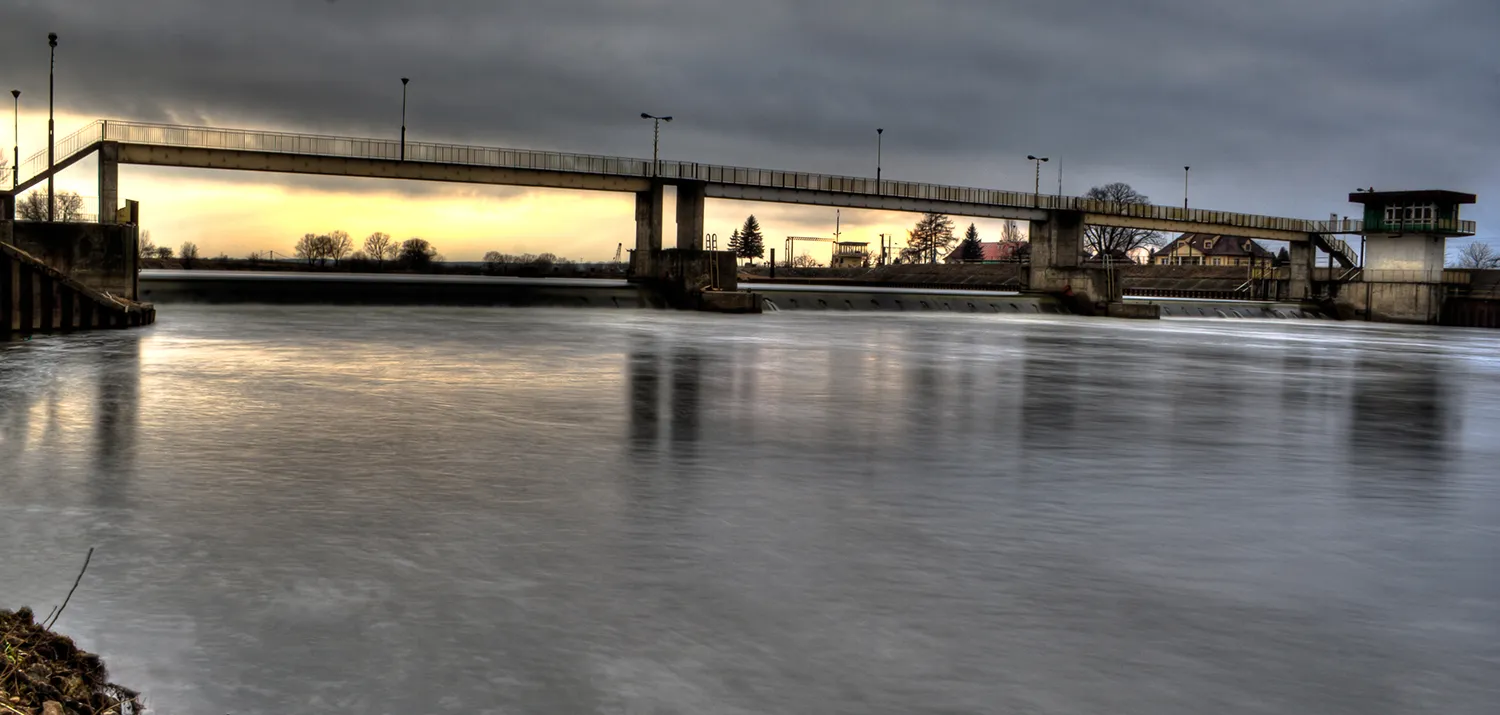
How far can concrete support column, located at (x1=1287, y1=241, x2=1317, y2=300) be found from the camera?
11381 cm

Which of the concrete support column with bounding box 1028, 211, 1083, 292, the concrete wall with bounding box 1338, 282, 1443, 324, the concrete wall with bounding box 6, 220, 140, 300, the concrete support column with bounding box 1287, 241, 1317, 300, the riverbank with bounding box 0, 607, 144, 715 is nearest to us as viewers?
the riverbank with bounding box 0, 607, 144, 715

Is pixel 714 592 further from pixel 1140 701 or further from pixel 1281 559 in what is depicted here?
pixel 1281 559

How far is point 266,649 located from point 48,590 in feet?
6.78

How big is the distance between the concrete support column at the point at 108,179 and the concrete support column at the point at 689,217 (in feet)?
105

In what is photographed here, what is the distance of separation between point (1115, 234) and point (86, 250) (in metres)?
138

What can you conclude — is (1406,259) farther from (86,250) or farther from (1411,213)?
(86,250)

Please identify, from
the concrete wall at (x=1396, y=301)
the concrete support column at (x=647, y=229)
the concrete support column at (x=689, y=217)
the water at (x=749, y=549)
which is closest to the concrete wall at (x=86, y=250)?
the water at (x=749, y=549)

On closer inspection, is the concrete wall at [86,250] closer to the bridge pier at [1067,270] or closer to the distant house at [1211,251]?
the bridge pier at [1067,270]

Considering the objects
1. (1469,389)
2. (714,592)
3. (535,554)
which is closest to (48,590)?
(535,554)

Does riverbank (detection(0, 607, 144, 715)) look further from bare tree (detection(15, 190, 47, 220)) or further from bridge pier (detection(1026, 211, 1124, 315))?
bare tree (detection(15, 190, 47, 220))

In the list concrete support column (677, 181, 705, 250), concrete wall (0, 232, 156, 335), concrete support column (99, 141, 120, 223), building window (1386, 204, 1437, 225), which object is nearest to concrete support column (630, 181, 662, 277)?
concrete support column (677, 181, 705, 250)

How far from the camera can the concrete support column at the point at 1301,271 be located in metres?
114

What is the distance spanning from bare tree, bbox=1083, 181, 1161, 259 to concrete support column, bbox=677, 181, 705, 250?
88.9 m

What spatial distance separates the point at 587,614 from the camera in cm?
684
